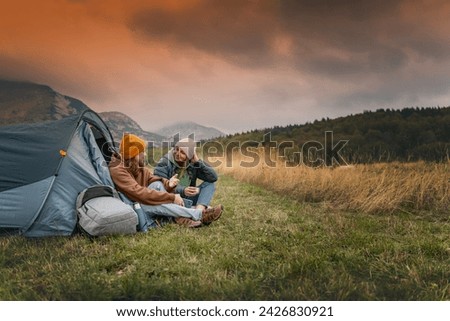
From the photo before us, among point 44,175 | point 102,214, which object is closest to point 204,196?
point 102,214

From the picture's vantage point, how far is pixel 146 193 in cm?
484

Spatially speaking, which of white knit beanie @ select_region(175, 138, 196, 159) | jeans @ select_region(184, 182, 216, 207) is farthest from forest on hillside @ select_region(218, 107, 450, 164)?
white knit beanie @ select_region(175, 138, 196, 159)

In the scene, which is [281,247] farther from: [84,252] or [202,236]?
[84,252]

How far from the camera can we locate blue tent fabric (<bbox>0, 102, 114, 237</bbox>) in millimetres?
4418

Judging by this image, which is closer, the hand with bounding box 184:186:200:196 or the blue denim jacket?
the hand with bounding box 184:186:200:196

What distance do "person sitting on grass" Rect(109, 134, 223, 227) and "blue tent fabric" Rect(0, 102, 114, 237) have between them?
21cm

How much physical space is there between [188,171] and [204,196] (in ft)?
1.61

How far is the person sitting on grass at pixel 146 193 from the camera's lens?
4879 millimetres

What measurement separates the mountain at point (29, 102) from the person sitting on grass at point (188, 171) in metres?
161

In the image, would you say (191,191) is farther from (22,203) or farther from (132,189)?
(22,203)

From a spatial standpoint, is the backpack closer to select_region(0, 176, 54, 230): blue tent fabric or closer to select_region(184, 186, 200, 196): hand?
select_region(0, 176, 54, 230): blue tent fabric

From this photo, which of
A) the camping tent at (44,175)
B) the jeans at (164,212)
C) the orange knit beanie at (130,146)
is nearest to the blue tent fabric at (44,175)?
the camping tent at (44,175)

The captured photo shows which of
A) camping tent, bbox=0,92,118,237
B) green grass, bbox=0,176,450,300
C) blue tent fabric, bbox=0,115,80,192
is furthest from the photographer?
blue tent fabric, bbox=0,115,80,192
